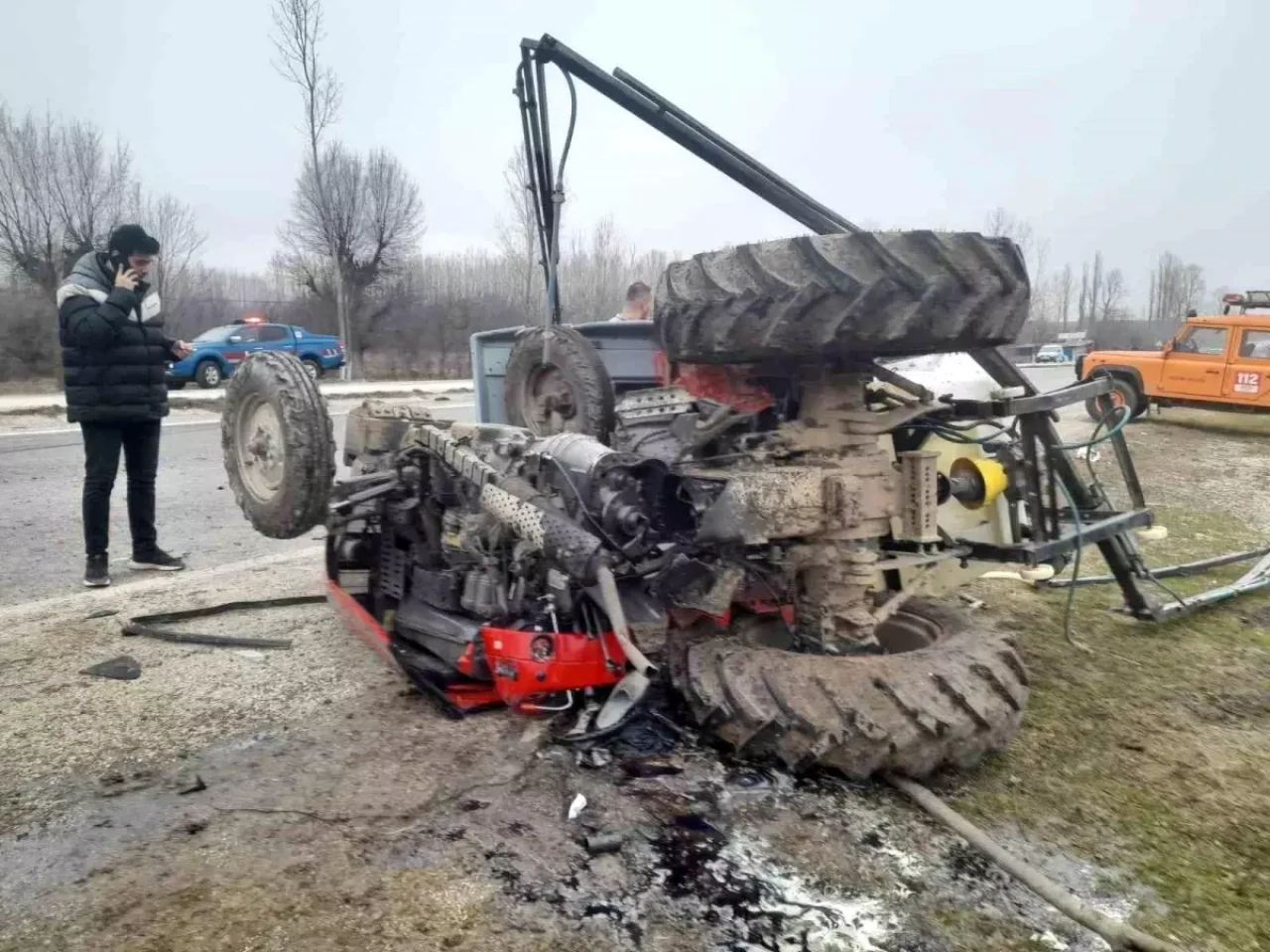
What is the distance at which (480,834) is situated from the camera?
2488 millimetres

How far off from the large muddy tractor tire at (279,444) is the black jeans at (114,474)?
4.57ft

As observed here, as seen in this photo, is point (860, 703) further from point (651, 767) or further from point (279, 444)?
point (279, 444)

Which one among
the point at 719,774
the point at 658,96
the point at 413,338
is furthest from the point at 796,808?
the point at 413,338

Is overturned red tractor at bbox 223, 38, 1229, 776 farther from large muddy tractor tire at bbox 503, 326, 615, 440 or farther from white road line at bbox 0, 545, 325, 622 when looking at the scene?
white road line at bbox 0, 545, 325, 622

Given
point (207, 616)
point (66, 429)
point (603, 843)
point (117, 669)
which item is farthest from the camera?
point (66, 429)

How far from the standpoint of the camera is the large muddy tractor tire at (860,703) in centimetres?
261

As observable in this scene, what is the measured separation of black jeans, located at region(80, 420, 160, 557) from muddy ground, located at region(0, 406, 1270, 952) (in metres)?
1.60

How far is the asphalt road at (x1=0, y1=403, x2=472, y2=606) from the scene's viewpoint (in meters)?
5.42

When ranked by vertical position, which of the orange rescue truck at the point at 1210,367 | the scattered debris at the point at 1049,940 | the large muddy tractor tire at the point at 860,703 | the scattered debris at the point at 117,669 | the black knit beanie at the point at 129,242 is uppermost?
the black knit beanie at the point at 129,242

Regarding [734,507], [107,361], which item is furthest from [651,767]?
[107,361]

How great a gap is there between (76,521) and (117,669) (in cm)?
389

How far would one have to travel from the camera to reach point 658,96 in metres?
4.11

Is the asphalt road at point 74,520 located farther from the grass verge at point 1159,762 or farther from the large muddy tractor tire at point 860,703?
the grass verge at point 1159,762

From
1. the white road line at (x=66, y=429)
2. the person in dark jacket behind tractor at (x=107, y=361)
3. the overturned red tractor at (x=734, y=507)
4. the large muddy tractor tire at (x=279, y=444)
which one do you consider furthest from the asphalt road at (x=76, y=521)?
the overturned red tractor at (x=734, y=507)
